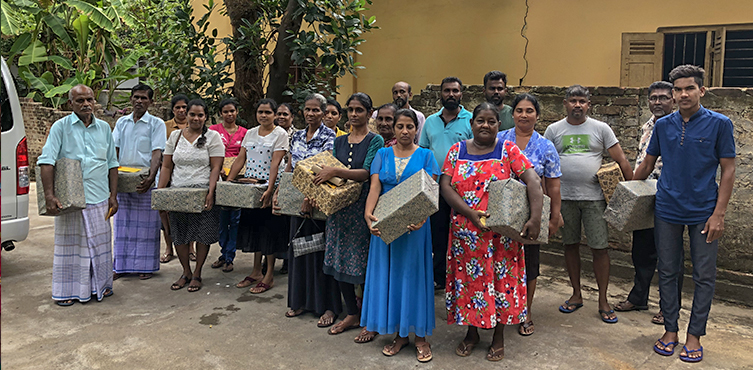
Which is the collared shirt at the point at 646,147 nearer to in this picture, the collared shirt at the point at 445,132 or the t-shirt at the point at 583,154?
the t-shirt at the point at 583,154

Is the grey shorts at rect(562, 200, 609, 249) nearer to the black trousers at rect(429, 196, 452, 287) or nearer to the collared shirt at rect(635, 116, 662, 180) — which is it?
the collared shirt at rect(635, 116, 662, 180)

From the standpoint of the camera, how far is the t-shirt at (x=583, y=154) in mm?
4508

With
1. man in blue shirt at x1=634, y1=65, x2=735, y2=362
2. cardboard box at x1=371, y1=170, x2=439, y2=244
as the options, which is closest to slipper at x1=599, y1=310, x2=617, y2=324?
man in blue shirt at x1=634, y1=65, x2=735, y2=362

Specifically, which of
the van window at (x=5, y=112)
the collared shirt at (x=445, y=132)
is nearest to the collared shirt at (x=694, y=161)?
the collared shirt at (x=445, y=132)

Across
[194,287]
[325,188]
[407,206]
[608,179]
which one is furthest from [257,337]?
[608,179]

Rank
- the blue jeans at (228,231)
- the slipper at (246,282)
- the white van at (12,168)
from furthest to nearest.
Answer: the blue jeans at (228,231) → the slipper at (246,282) → the white van at (12,168)

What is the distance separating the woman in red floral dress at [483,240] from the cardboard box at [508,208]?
0.31 feet

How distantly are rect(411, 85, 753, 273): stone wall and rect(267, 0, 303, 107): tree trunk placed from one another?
216 cm

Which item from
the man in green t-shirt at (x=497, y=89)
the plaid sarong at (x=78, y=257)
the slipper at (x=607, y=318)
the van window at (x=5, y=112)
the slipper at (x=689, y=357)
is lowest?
the slipper at (x=689, y=357)

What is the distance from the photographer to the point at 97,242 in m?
5.08

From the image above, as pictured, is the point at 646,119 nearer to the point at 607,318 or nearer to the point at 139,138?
the point at 607,318

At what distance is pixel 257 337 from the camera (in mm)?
4199

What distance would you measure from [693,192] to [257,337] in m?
3.26

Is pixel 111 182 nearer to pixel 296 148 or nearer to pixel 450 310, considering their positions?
pixel 296 148
